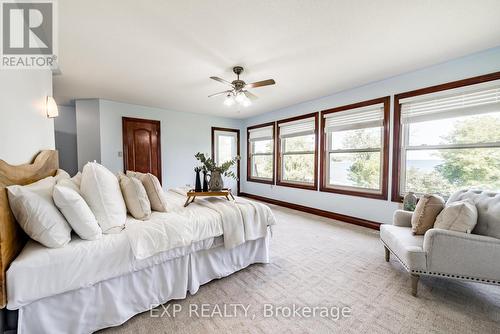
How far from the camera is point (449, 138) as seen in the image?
271 cm

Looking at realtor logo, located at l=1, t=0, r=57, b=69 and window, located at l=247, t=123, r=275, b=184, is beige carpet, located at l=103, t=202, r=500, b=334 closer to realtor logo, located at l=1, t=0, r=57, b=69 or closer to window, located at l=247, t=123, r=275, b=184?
realtor logo, located at l=1, t=0, r=57, b=69

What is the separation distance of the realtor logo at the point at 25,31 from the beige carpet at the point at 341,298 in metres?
2.34

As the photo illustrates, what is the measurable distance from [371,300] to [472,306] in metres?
0.76

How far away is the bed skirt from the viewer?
122 centimetres

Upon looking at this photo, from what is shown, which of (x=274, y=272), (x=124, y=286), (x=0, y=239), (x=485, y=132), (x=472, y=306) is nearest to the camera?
(x=0, y=239)

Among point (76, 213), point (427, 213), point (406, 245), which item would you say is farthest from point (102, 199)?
point (427, 213)

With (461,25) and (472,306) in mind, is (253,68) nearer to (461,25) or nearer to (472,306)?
(461,25)

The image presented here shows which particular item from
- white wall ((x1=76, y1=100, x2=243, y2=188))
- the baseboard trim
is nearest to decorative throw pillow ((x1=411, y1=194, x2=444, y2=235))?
the baseboard trim

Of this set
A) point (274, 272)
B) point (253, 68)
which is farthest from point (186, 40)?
point (274, 272)

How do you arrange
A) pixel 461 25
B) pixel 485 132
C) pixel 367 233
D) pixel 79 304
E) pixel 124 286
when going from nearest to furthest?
pixel 79 304 < pixel 124 286 < pixel 461 25 < pixel 485 132 < pixel 367 233

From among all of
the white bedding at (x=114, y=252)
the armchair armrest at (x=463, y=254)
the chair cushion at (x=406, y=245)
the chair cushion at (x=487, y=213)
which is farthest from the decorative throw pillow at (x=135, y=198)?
the chair cushion at (x=487, y=213)

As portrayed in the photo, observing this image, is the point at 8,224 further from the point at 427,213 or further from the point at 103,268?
the point at 427,213

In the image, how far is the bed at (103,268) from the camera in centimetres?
114

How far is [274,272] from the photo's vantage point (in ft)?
6.96
